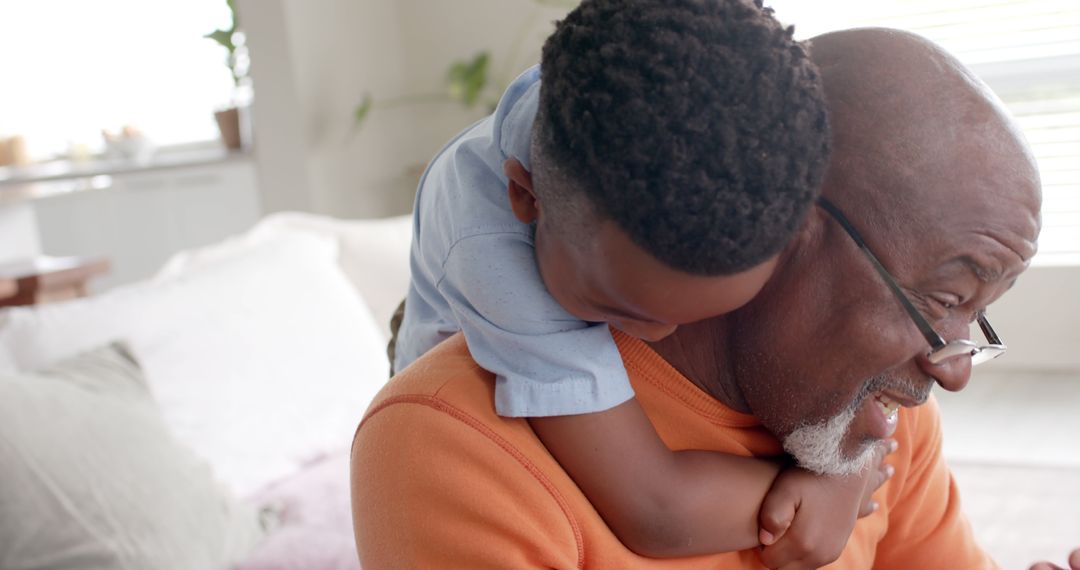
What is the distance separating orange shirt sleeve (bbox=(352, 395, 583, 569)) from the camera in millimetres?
935

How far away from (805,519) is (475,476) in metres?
0.34

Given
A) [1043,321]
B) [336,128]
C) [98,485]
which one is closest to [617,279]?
[98,485]

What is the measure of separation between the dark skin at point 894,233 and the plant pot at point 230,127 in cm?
439

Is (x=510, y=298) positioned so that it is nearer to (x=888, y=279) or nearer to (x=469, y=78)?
(x=888, y=279)

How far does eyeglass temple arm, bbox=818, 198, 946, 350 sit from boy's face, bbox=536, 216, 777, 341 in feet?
0.50

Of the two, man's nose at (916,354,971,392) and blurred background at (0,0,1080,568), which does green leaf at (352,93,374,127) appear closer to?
blurred background at (0,0,1080,568)

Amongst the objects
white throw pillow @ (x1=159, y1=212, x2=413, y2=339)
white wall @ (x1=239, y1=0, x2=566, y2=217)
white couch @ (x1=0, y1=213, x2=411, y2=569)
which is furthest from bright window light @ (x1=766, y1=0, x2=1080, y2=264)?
white couch @ (x1=0, y1=213, x2=411, y2=569)

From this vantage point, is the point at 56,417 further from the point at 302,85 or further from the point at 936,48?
the point at 302,85

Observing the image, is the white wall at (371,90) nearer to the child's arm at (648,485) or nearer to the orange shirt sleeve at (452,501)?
the child's arm at (648,485)

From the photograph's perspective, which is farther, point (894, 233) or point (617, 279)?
point (894, 233)

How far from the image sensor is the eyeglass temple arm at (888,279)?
→ 946 mm

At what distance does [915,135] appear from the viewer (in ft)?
2.98

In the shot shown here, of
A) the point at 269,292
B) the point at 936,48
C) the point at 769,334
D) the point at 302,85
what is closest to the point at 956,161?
the point at 936,48

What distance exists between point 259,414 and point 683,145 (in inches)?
69.3
